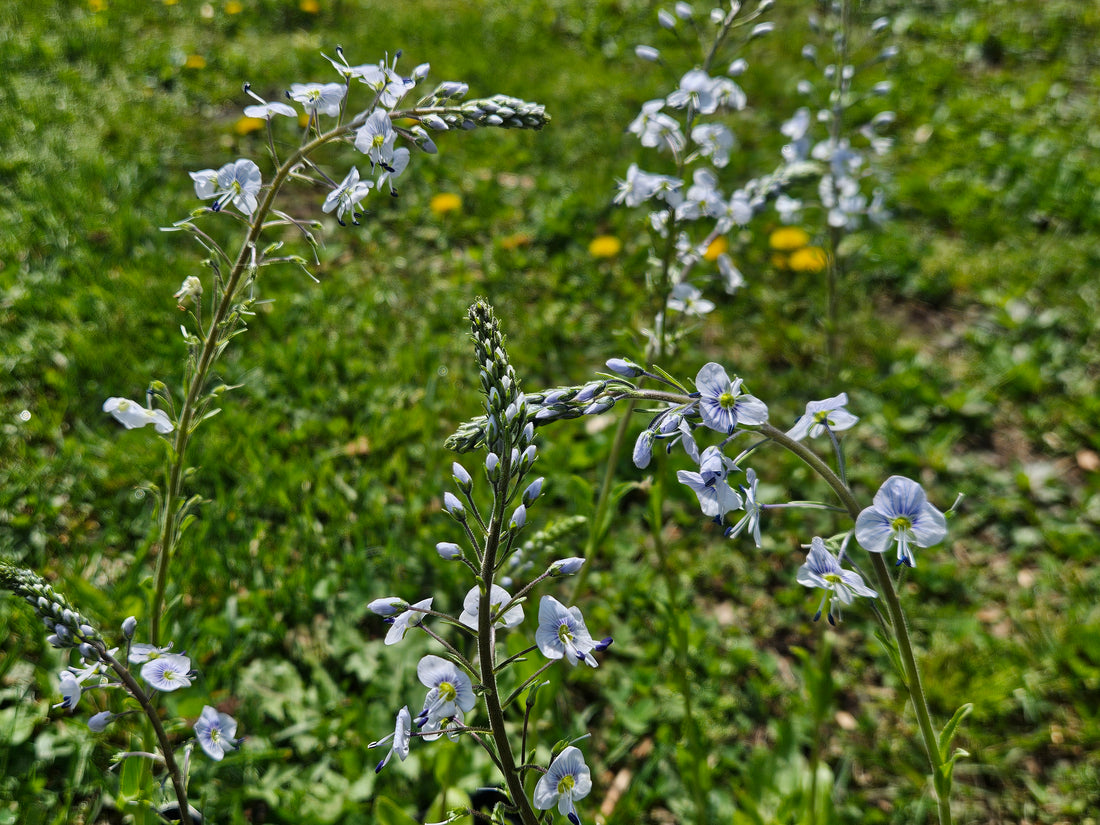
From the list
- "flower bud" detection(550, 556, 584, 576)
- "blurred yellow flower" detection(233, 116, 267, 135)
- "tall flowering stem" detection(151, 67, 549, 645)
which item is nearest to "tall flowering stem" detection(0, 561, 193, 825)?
"tall flowering stem" detection(151, 67, 549, 645)

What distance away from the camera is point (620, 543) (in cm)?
388

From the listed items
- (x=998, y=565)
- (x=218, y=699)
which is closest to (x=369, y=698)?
(x=218, y=699)

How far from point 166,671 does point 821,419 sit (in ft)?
5.59

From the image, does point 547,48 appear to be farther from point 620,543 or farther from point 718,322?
point 620,543

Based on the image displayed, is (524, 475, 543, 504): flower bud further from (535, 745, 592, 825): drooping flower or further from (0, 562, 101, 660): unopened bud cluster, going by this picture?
(0, 562, 101, 660): unopened bud cluster

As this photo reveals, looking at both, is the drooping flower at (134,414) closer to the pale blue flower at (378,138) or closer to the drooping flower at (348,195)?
the drooping flower at (348,195)

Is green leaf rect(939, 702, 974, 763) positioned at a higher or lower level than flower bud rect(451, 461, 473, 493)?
lower

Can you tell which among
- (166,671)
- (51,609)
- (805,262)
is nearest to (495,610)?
(166,671)

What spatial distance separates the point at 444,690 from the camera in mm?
1565

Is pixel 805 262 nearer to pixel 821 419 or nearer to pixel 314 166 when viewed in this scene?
pixel 821 419

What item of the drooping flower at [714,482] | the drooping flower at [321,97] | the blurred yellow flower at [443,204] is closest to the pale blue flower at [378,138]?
the drooping flower at [321,97]

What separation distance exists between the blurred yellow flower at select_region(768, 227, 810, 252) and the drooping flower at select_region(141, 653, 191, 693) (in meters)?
4.84

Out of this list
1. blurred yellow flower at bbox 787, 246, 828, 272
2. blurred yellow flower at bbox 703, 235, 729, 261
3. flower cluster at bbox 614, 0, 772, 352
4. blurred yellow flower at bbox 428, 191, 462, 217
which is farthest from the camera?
blurred yellow flower at bbox 428, 191, 462, 217

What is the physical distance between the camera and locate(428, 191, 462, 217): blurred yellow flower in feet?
18.8
